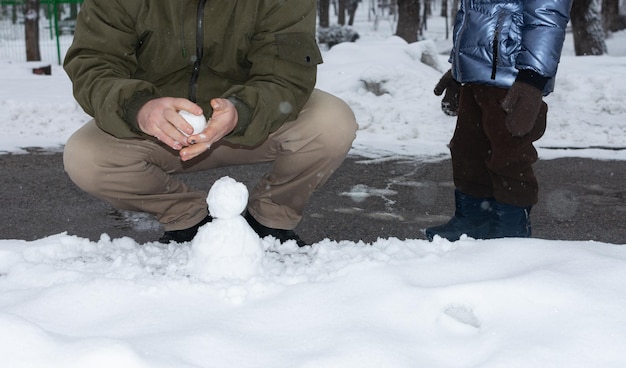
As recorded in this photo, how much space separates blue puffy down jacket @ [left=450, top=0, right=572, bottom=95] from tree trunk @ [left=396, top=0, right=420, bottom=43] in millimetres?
14162

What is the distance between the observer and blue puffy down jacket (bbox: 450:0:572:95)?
2936 mm

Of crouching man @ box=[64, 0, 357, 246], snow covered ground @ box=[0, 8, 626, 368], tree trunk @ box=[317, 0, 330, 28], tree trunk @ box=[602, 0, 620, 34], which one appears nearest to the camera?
snow covered ground @ box=[0, 8, 626, 368]

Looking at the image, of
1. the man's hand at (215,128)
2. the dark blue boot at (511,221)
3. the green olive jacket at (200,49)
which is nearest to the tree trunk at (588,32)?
the dark blue boot at (511,221)

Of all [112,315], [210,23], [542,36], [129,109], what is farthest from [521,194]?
[112,315]

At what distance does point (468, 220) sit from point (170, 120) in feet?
5.64

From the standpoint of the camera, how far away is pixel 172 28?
279cm

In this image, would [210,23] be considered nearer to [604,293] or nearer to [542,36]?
[542,36]

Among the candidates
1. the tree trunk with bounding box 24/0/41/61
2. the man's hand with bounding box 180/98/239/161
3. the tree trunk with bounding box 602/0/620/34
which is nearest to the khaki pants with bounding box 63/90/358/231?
the man's hand with bounding box 180/98/239/161

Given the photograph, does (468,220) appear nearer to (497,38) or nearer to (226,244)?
(497,38)

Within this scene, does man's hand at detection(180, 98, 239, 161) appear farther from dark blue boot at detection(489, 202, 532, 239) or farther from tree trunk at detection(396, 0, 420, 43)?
tree trunk at detection(396, 0, 420, 43)

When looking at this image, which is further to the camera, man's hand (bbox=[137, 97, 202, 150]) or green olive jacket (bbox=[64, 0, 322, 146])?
green olive jacket (bbox=[64, 0, 322, 146])

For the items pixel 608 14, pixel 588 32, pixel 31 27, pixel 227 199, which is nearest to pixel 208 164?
pixel 227 199

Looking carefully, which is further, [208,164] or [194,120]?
[208,164]

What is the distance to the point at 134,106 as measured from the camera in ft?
8.12
